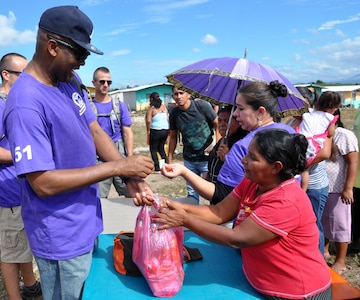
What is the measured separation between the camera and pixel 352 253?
4211 millimetres

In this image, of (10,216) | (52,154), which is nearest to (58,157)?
(52,154)

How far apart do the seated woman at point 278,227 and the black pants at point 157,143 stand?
6.39 metres

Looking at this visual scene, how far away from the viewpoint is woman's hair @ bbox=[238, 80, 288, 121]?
2.26 metres

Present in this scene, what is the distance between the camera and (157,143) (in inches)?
326

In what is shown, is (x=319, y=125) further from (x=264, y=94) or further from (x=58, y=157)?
(x=58, y=157)

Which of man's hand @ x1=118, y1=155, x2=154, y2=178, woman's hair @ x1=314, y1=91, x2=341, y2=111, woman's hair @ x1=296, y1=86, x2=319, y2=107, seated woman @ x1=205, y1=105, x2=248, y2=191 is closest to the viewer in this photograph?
man's hand @ x1=118, y1=155, x2=154, y2=178

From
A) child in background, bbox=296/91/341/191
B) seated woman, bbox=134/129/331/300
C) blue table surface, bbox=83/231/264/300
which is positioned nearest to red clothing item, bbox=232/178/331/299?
seated woman, bbox=134/129/331/300

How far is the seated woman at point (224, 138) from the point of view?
2.87 metres

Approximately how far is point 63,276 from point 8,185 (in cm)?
130

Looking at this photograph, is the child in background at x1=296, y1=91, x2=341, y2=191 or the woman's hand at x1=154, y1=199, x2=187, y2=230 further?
the child in background at x1=296, y1=91, x2=341, y2=191

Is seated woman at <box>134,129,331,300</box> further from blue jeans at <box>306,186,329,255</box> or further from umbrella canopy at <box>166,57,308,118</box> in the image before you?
blue jeans at <box>306,186,329,255</box>

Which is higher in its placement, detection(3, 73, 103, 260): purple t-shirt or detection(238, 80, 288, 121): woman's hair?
detection(238, 80, 288, 121): woman's hair

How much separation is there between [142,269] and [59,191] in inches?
27.4

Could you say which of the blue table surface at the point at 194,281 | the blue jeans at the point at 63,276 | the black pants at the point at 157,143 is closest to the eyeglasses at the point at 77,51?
the blue jeans at the point at 63,276
